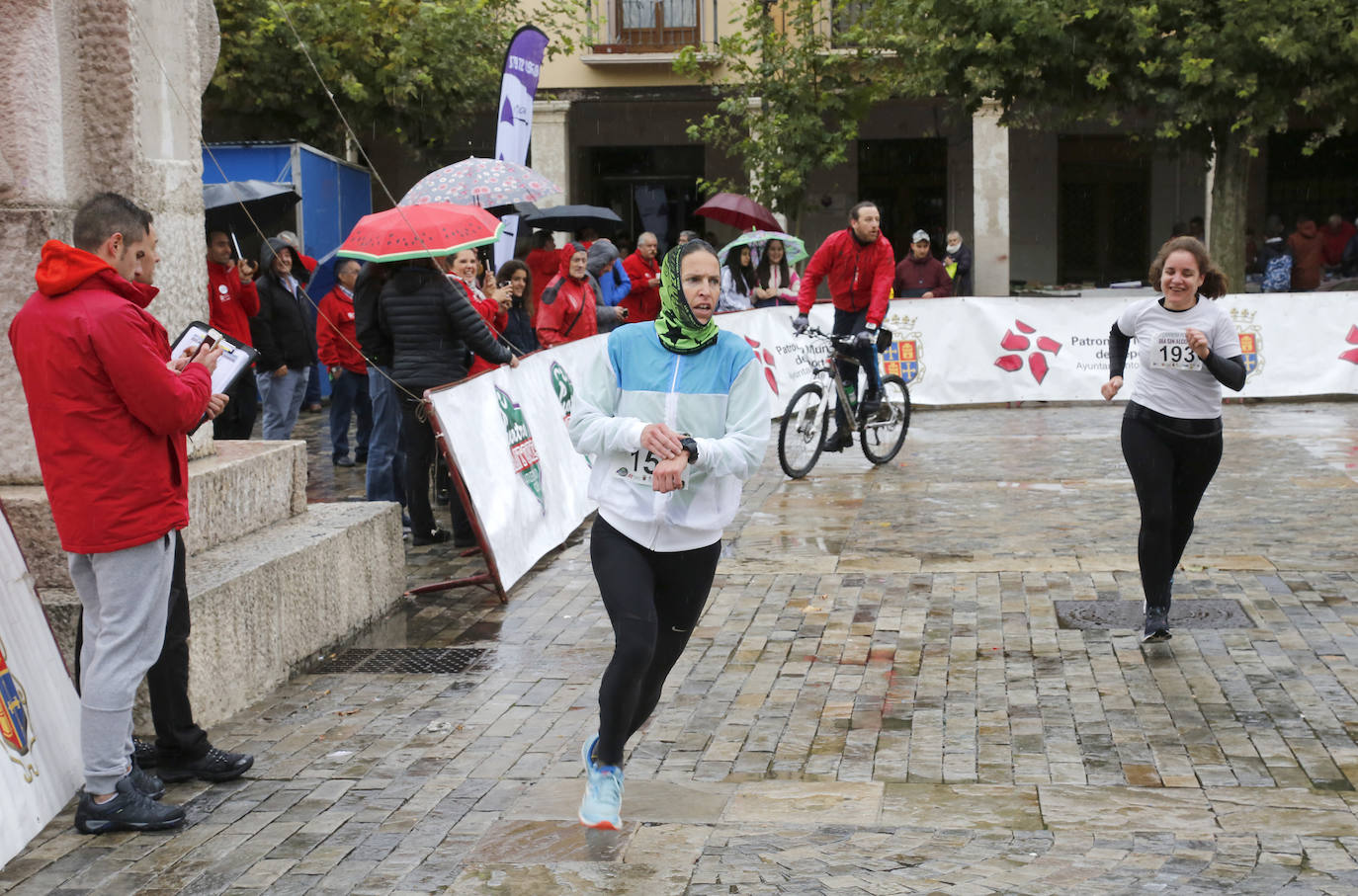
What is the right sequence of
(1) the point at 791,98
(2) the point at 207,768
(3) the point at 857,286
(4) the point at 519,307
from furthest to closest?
(1) the point at 791,98 → (4) the point at 519,307 → (3) the point at 857,286 → (2) the point at 207,768

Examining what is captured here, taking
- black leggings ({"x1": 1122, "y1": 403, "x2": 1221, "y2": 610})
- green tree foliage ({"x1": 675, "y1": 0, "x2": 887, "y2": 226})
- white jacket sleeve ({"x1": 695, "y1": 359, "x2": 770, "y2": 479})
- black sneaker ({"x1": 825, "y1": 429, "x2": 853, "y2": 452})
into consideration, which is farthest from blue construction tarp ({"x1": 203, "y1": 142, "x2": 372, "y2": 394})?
white jacket sleeve ({"x1": 695, "y1": 359, "x2": 770, "y2": 479})

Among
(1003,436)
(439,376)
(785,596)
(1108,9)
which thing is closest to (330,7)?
(1108,9)

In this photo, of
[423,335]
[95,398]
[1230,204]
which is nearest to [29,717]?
[95,398]

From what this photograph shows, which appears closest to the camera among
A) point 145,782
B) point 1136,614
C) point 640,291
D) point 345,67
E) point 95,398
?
point 95,398

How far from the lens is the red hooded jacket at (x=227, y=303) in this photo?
12172 millimetres

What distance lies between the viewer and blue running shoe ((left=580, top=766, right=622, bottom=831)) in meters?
4.80

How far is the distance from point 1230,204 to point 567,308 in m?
12.1

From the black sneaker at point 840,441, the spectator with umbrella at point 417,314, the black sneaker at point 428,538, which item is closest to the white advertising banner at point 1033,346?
the black sneaker at point 840,441

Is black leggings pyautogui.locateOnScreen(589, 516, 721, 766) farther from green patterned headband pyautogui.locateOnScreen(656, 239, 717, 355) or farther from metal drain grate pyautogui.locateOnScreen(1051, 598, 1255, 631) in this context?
metal drain grate pyautogui.locateOnScreen(1051, 598, 1255, 631)

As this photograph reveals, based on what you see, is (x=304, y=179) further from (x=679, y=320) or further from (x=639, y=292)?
(x=679, y=320)

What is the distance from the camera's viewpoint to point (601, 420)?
4836 millimetres

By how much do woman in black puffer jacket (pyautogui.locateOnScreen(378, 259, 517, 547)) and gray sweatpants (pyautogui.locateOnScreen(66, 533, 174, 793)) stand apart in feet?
14.6

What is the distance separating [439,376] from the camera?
9.47 meters

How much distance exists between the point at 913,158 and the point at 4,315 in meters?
27.6
